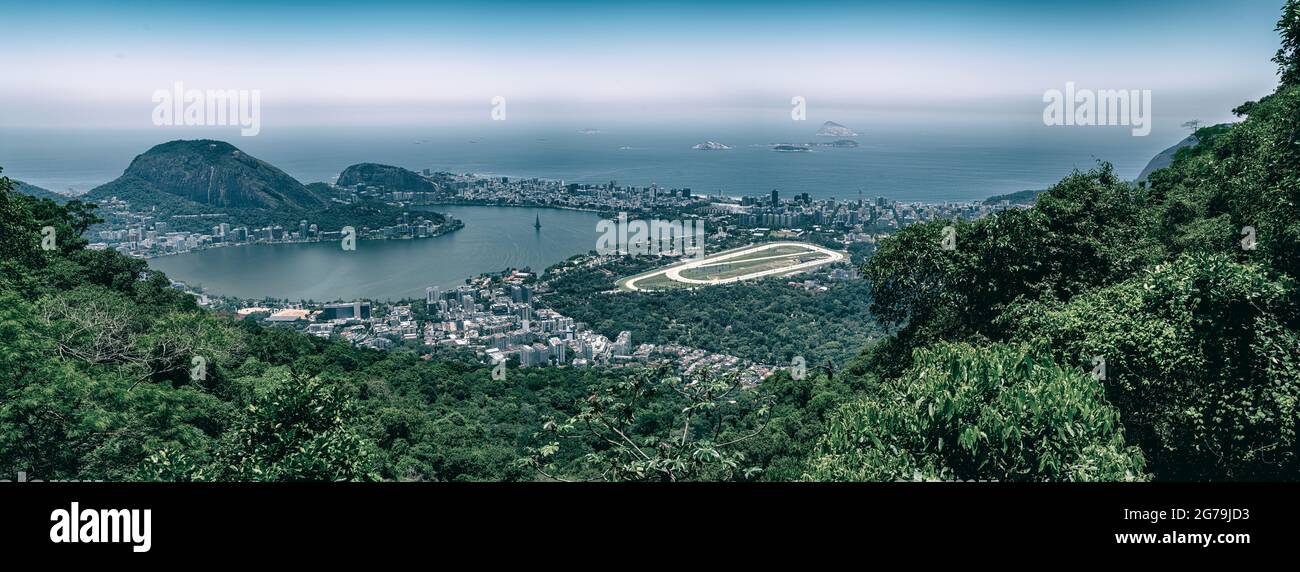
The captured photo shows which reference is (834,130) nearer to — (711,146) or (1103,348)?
(711,146)

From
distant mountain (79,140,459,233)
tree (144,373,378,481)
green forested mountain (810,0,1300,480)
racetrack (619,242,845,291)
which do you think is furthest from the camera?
distant mountain (79,140,459,233)

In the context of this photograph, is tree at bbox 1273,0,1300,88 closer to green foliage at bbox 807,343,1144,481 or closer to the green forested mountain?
Result: the green forested mountain

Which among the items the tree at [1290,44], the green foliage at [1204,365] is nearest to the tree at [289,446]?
the green foliage at [1204,365]

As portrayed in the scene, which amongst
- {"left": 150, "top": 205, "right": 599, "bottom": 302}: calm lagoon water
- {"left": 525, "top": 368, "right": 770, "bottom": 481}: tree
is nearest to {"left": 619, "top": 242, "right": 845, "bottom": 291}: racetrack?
{"left": 150, "top": 205, "right": 599, "bottom": 302}: calm lagoon water

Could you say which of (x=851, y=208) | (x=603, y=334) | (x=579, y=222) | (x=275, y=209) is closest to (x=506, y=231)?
(x=579, y=222)
